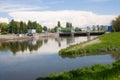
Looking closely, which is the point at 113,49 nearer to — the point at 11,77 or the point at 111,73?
the point at 11,77

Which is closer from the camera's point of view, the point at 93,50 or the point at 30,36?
the point at 93,50

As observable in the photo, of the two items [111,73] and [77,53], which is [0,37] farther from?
[111,73]

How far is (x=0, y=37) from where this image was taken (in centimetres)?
16550

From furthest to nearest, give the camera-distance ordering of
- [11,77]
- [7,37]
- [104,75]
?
[7,37] < [11,77] < [104,75]

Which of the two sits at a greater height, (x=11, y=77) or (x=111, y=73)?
(x=111, y=73)

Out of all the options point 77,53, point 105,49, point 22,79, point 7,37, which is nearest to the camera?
point 22,79

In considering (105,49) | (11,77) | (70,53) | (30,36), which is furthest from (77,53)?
(30,36)

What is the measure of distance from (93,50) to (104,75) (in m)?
43.1

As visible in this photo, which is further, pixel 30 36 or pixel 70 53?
pixel 30 36

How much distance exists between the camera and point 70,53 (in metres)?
56.3

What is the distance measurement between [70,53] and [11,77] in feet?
78.2

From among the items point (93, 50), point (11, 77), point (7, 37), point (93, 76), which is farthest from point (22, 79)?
point (7, 37)

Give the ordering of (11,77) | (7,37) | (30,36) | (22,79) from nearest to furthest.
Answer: (22,79)
(11,77)
(7,37)
(30,36)

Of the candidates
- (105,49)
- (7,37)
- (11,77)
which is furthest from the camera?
(7,37)
